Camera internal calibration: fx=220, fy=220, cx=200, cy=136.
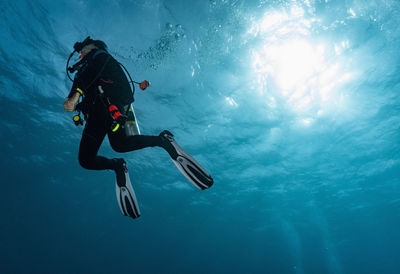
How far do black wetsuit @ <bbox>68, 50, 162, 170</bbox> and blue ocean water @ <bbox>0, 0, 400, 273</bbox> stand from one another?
19.4ft

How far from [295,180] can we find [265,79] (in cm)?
1445

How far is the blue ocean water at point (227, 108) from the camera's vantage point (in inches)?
332

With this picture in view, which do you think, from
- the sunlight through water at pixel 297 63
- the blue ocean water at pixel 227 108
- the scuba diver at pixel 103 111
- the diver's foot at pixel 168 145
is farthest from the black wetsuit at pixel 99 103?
the sunlight through water at pixel 297 63

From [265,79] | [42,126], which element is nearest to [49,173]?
[42,126]

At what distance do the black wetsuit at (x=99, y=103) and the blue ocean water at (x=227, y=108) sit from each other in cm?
591

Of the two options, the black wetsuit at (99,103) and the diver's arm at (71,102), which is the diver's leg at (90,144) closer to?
the black wetsuit at (99,103)

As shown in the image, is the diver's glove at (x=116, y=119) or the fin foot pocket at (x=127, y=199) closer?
the diver's glove at (x=116, y=119)

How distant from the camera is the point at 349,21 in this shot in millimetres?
8484

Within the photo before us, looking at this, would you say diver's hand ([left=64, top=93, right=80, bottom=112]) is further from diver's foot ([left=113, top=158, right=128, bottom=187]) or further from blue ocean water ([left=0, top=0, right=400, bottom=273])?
blue ocean water ([left=0, top=0, right=400, bottom=273])

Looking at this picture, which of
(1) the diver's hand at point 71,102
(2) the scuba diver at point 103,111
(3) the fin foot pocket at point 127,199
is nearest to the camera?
(1) the diver's hand at point 71,102

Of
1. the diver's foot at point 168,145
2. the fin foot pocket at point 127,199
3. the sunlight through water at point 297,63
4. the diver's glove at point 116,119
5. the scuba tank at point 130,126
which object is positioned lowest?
the fin foot pocket at point 127,199

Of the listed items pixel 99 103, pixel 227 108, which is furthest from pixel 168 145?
pixel 227 108

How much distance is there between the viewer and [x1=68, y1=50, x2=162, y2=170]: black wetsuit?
127 inches

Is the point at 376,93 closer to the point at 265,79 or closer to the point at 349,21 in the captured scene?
the point at 349,21
